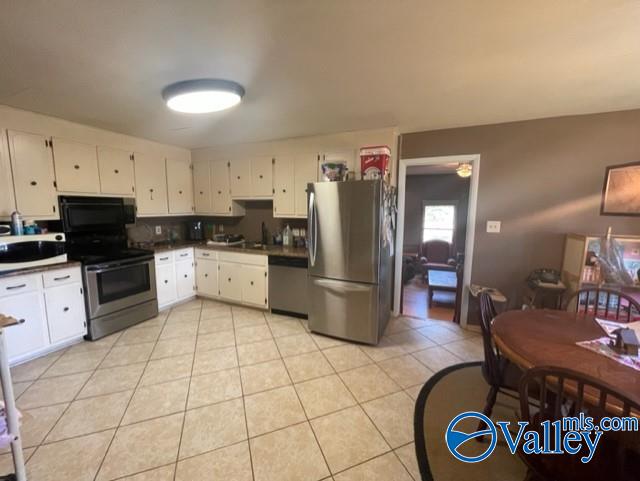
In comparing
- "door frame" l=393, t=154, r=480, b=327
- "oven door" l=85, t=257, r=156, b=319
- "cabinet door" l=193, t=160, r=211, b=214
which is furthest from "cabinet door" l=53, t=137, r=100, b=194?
"door frame" l=393, t=154, r=480, b=327

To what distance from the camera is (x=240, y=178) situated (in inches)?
157

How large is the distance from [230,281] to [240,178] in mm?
1545

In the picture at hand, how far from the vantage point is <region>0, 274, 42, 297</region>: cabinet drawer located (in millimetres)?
2271

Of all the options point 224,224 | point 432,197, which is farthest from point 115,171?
point 432,197

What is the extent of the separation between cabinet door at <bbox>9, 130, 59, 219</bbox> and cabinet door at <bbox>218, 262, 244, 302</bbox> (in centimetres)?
190

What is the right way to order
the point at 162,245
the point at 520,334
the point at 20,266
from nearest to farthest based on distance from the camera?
the point at 520,334 → the point at 20,266 → the point at 162,245

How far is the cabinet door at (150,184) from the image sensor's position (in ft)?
11.7

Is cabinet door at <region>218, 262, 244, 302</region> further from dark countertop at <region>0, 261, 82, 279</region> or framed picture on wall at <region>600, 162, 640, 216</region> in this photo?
framed picture on wall at <region>600, 162, 640, 216</region>

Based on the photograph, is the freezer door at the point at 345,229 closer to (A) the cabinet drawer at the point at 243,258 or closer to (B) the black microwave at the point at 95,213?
(A) the cabinet drawer at the point at 243,258

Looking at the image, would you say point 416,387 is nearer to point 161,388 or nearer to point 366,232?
point 366,232

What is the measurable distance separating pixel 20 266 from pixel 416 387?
3.63 meters

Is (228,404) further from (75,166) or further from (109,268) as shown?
(75,166)

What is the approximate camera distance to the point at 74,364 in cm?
246

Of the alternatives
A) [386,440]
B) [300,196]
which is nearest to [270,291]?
[300,196]
